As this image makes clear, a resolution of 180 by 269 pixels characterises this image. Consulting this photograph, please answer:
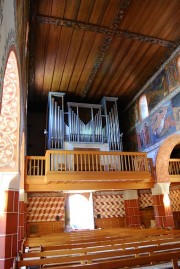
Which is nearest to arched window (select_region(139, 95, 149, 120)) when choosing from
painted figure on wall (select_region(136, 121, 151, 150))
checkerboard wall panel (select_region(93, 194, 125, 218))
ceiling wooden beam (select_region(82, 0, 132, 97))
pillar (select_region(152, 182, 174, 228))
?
painted figure on wall (select_region(136, 121, 151, 150))

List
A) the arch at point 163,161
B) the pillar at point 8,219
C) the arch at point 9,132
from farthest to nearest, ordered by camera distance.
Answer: the arch at point 163,161
the arch at point 9,132
the pillar at point 8,219

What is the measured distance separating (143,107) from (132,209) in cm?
598

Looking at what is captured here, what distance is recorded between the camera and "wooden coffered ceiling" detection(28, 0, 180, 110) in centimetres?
887

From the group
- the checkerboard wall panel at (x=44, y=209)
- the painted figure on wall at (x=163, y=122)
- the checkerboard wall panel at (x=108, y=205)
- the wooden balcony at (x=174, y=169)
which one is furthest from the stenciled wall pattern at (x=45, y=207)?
the painted figure on wall at (x=163, y=122)

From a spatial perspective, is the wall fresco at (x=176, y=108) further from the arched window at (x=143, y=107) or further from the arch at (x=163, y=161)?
the arched window at (x=143, y=107)

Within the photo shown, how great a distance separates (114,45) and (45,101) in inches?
257

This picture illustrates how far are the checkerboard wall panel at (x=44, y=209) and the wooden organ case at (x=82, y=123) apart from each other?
340 centimetres

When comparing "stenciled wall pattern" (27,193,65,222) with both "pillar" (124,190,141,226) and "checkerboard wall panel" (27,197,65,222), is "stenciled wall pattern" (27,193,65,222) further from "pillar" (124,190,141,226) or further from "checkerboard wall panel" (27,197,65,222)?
"pillar" (124,190,141,226)

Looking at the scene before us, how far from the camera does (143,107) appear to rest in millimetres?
13461

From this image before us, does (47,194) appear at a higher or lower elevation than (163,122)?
lower

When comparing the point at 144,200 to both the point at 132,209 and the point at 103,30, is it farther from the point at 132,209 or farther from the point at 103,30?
the point at 103,30

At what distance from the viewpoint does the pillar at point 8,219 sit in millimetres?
5680

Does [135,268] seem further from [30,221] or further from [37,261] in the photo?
[30,221]

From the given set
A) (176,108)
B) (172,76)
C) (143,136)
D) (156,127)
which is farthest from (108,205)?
(172,76)
